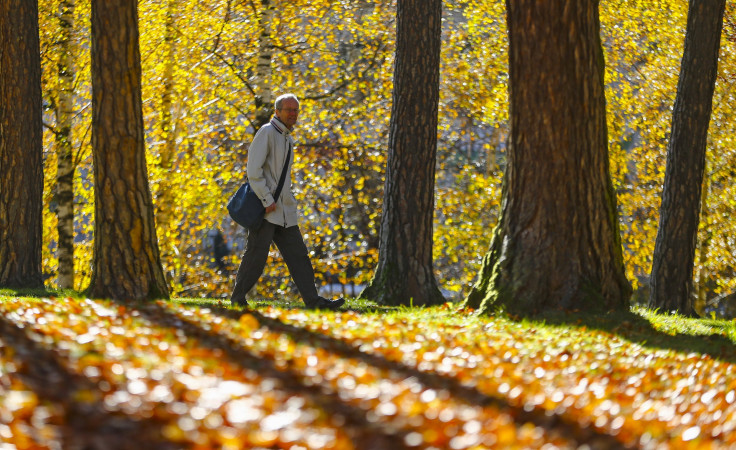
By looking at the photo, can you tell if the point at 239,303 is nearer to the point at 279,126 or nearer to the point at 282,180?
the point at 282,180

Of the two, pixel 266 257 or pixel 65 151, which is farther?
pixel 65 151

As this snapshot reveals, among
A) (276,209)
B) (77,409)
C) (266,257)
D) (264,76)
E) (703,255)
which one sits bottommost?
(703,255)

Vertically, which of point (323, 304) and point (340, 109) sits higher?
point (340, 109)

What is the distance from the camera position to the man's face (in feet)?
29.3

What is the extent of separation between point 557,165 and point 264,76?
382 inches

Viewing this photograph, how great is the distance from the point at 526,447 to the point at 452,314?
471cm

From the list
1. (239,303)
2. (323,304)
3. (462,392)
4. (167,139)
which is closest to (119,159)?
(239,303)

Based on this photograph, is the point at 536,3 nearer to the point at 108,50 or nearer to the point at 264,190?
the point at 264,190

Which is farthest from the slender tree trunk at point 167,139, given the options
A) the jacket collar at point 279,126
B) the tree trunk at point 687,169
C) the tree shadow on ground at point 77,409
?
the tree shadow on ground at point 77,409

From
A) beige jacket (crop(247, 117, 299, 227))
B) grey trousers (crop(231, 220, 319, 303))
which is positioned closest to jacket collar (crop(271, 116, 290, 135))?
beige jacket (crop(247, 117, 299, 227))

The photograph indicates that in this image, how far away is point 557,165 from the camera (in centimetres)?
848

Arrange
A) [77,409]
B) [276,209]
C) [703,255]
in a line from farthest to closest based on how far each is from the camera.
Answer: [703,255], [276,209], [77,409]

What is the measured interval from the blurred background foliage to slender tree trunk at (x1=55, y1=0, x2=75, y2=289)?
363mm

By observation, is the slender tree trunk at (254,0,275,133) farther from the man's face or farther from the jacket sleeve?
the jacket sleeve
